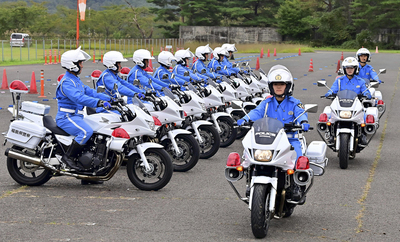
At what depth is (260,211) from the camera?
6.18 meters

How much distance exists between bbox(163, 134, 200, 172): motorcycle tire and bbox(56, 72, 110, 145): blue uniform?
6.03ft

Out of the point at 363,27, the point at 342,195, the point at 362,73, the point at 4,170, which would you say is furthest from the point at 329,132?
the point at 363,27

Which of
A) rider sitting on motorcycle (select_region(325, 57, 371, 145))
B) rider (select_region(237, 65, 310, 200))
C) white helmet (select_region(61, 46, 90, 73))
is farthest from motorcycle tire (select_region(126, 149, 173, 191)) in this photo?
rider sitting on motorcycle (select_region(325, 57, 371, 145))

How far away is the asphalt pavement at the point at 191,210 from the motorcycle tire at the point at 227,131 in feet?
4.55

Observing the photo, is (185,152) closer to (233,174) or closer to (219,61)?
(233,174)

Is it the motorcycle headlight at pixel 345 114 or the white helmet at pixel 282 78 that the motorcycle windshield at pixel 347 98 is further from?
the white helmet at pixel 282 78

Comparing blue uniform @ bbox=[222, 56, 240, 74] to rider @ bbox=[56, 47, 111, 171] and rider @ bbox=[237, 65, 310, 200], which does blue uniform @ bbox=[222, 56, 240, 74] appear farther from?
rider @ bbox=[237, 65, 310, 200]

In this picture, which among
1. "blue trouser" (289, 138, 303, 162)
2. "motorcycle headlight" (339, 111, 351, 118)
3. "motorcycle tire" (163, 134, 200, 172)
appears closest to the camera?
"blue trouser" (289, 138, 303, 162)

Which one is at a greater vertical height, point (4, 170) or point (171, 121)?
point (171, 121)

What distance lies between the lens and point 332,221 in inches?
283

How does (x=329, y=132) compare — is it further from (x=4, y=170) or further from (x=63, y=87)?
(x=4, y=170)

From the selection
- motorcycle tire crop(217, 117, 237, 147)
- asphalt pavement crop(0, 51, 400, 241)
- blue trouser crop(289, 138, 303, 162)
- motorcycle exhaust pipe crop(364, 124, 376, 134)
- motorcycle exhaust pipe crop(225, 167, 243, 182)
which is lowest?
asphalt pavement crop(0, 51, 400, 241)

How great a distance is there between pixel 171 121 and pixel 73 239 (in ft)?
14.7

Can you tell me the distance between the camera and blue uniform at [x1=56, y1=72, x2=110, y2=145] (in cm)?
865
